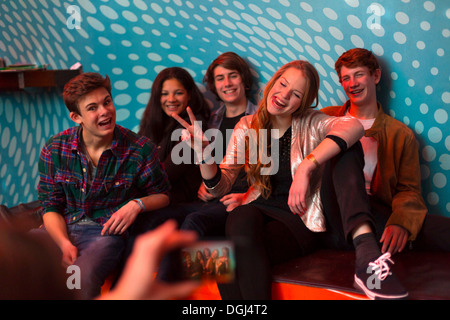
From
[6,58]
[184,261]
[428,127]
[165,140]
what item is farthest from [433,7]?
[6,58]

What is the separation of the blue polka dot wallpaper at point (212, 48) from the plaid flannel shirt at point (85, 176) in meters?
0.90

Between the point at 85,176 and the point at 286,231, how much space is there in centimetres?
70

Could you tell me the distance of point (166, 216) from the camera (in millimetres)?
1696

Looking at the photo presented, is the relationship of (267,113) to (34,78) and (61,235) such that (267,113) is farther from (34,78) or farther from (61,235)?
(34,78)

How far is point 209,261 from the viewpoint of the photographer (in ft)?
3.87

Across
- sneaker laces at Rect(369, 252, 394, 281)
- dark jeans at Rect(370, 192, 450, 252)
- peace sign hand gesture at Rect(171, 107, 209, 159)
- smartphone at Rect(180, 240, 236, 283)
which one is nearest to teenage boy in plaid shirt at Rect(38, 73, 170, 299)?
peace sign hand gesture at Rect(171, 107, 209, 159)

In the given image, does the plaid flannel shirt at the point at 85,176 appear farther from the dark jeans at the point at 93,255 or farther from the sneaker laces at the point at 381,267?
the sneaker laces at the point at 381,267

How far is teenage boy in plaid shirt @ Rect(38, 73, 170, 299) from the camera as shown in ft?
5.13

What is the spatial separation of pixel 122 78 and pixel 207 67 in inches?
21.9

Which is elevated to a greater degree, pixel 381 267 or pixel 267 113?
pixel 267 113

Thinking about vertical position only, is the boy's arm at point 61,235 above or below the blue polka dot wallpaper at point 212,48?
below

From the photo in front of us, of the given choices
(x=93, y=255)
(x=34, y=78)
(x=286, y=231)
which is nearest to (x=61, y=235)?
(x=93, y=255)

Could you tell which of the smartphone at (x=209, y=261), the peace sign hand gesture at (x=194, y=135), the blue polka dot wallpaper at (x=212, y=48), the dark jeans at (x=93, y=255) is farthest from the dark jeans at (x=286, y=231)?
the blue polka dot wallpaper at (x=212, y=48)

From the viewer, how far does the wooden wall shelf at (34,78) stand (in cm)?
273
